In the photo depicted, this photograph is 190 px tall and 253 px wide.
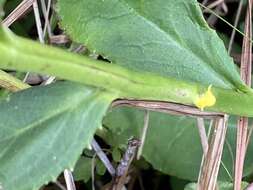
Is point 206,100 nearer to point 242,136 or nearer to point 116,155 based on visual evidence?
point 242,136

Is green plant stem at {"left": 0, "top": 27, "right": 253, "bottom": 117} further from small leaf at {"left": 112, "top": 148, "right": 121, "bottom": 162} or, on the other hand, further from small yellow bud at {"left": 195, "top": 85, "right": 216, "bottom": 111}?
small leaf at {"left": 112, "top": 148, "right": 121, "bottom": 162}

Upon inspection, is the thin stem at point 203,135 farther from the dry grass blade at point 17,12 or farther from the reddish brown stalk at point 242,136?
the dry grass blade at point 17,12

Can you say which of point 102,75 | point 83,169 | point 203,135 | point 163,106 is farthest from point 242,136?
point 102,75

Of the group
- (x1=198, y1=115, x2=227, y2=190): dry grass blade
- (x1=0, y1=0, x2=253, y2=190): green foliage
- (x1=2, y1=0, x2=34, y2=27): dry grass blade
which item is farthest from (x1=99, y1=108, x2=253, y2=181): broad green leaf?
(x1=2, y1=0, x2=34, y2=27): dry grass blade

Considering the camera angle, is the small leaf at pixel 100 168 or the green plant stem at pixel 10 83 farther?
the small leaf at pixel 100 168

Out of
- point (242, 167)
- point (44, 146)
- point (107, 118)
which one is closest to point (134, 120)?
point (107, 118)

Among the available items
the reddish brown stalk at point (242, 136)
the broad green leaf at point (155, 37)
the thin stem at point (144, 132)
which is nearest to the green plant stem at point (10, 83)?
the broad green leaf at point (155, 37)

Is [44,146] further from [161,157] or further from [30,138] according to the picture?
[161,157]
